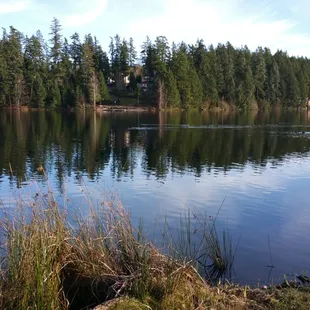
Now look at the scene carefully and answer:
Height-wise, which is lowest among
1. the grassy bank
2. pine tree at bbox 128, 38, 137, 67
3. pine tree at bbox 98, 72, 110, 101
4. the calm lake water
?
the calm lake water

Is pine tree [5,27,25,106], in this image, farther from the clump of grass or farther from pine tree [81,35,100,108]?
the clump of grass

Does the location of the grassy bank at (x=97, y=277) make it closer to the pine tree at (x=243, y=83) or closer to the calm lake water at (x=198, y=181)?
the calm lake water at (x=198, y=181)

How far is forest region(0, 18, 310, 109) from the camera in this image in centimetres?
10156

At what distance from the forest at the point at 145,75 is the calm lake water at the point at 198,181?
6516 cm

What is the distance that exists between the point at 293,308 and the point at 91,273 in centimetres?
323

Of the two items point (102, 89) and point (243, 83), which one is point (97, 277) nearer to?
point (102, 89)

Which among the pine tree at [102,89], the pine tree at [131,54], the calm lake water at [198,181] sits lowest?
the calm lake water at [198,181]

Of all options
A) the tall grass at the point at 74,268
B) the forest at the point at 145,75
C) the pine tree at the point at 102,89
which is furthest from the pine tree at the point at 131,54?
the tall grass at the point at 74,268

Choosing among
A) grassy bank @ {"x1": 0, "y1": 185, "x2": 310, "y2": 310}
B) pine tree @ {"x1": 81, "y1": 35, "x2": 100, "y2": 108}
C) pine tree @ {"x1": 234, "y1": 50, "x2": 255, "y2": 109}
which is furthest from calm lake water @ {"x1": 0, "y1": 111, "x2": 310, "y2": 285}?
pine tree @ {"x1": 234, "y1": 50, "x2": 255, "y2": 109}

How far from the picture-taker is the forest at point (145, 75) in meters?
102

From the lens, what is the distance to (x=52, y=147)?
108 ft

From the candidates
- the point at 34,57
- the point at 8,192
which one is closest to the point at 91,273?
the point at 8,192

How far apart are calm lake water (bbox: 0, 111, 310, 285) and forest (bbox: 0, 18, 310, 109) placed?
65.2m

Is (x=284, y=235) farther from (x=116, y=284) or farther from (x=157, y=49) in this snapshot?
(x=157, y=49)
